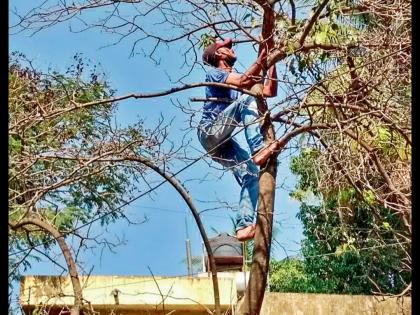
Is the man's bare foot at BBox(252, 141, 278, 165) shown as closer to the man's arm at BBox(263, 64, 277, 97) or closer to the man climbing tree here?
the man climbing tree

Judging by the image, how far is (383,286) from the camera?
19.2 ft

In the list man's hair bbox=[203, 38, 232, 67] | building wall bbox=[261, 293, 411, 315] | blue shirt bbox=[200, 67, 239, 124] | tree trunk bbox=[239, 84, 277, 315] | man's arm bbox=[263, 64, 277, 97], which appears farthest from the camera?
building wall bbox=[261, 293, 411, 315]

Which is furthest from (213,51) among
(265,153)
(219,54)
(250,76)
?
(265,153)

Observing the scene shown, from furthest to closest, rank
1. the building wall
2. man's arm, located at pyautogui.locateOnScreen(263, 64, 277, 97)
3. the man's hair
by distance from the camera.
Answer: the building wall, the man's hair, man's arm, located at pyautogui.locateOnScreen(263, 64, 277, 97)

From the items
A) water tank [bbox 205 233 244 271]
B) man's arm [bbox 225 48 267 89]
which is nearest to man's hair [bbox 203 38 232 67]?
man's arm [bbox 225 48 267 89]

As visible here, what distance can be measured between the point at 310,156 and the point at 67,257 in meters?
1.19

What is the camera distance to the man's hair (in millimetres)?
3441

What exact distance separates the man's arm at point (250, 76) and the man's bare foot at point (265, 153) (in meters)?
0.28

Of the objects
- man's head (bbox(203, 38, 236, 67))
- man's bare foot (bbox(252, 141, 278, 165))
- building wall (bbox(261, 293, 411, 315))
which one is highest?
man's head (bbox(203, 38, 236, 67))

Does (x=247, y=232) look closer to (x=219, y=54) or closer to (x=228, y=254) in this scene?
(x=219, y=54)

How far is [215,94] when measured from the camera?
341 cm

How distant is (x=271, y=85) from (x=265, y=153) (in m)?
0.29

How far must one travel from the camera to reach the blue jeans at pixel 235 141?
10.7 ft
